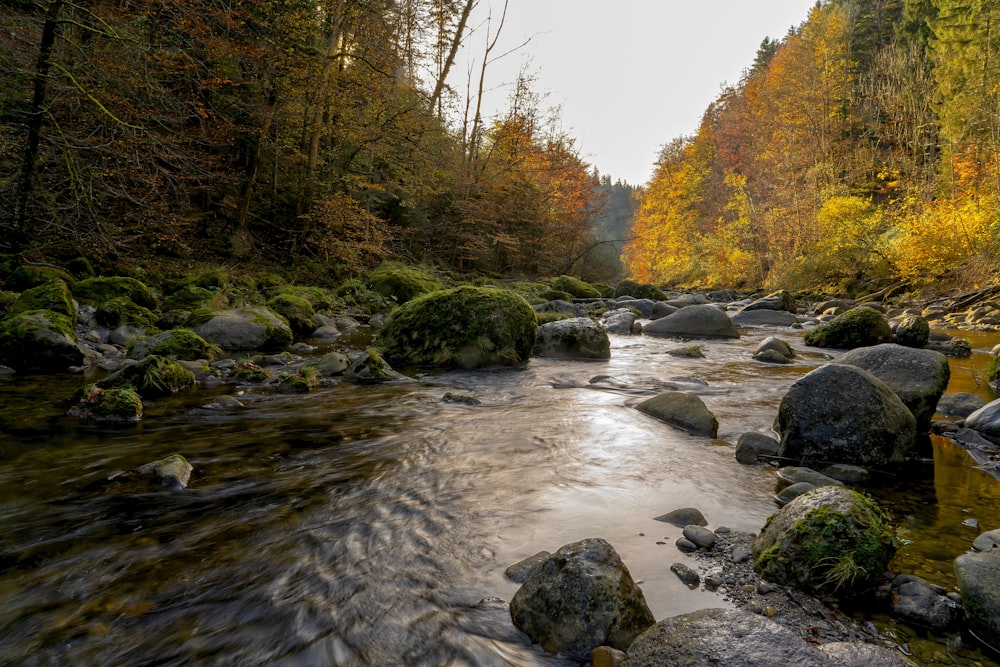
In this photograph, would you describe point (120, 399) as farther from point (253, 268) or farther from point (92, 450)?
point (253, 268)

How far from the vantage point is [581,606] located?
1.88 metres

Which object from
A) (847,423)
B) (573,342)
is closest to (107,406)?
(847,423)

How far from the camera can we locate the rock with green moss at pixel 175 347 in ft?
20.5

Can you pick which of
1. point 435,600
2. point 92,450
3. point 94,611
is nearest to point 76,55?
point 92,450

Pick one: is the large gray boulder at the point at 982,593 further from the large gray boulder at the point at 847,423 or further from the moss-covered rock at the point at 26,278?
the moss-covered rock at the point at 26,278

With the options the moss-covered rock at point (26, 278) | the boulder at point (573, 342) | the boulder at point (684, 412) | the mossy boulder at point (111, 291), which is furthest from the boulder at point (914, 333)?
the moss-covered rock at point (26, 278)

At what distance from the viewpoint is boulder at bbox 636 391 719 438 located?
448 cm

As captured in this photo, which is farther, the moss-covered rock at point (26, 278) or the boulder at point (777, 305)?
the boulder at point (777, 305)

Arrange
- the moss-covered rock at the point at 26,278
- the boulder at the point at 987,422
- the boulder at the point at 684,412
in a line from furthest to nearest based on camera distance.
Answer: the moss-covered rock at the point at 26,278, the boulder at the point at 684,412, the boulder at the point at 987,422

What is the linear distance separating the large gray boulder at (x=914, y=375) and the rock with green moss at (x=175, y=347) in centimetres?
736

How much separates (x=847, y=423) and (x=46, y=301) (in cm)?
901

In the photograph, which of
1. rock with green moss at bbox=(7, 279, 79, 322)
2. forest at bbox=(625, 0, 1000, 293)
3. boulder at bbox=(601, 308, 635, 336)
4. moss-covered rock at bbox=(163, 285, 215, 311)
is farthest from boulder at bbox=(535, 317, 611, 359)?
forest at bbox=(625, 0, 1000, 293)

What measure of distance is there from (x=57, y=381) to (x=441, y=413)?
4.01 meters

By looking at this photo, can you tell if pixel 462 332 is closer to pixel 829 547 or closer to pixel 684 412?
pixel 684 412
